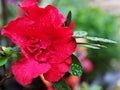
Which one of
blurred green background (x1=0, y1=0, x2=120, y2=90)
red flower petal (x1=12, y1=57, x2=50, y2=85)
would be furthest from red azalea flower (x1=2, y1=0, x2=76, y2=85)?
blurred green background (x1=0, y1=0, x2=120, y2=90)

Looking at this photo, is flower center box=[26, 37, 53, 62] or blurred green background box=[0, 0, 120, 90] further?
blurred green background box=[0, 0, 120, 90]

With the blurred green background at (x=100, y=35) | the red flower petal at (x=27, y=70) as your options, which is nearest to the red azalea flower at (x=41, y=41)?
the red flower petal at (x=27, y=70)

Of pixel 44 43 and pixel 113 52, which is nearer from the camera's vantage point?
pixel 44 43

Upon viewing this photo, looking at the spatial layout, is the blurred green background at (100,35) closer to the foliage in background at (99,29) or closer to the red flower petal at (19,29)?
the foliage in background at (99,29)

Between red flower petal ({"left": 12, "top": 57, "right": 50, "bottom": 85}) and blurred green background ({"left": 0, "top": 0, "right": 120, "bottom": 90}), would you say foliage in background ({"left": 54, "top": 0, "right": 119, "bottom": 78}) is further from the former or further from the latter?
red flower petal ({"left": 12, "top": 57, "right": 50, "bottom": 85})

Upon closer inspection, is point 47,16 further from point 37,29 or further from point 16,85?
point 16,85

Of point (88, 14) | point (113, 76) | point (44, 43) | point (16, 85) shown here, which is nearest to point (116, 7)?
point (88, 14)

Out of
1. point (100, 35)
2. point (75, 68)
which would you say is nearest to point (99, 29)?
point (100, 35)
